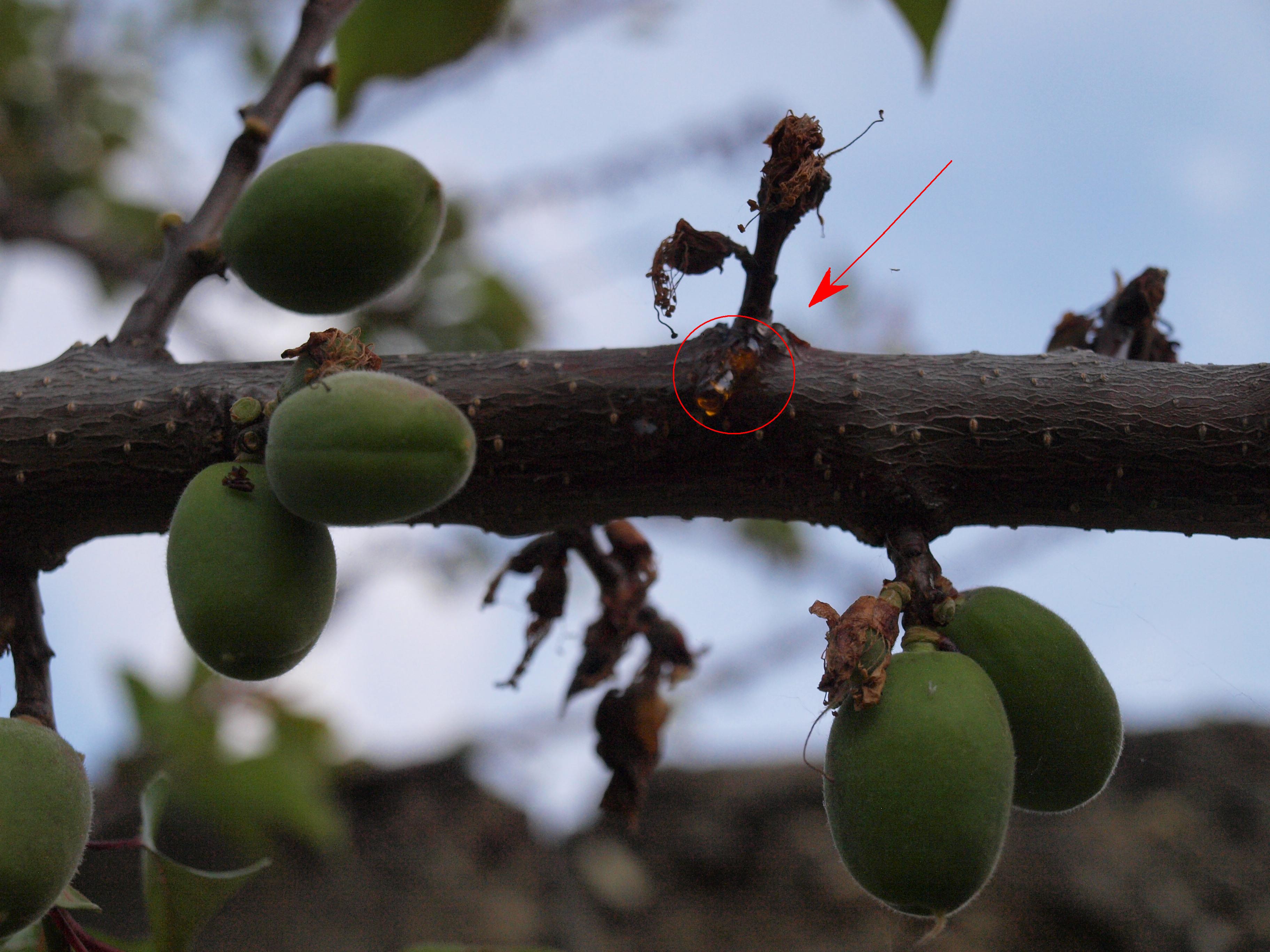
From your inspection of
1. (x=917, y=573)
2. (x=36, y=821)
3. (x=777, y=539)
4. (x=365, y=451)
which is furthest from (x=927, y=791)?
(x=777, y=539)

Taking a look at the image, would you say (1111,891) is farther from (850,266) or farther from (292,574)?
(292,574)

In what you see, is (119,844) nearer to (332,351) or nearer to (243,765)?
(332,351)

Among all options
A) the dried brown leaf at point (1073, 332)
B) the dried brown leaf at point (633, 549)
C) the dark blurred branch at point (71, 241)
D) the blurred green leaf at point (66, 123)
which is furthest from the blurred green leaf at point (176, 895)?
the blurred green leaf at point (66, 123)

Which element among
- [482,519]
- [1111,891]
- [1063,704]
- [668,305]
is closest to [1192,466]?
[1063,704]

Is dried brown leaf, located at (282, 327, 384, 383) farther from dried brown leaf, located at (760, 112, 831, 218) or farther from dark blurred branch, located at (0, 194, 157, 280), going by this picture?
dark blurred branch, located at (0, 194, 157, 280)

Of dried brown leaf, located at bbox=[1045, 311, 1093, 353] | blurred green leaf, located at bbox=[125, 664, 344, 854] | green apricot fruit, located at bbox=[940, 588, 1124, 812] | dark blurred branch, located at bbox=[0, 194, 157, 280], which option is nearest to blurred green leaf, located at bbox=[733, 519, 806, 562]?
blurred green leaf, located at bbox=[125, 664, 344, 854]

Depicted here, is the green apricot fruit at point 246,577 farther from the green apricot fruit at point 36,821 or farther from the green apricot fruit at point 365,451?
the green apricot fruit at point 36,821
